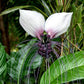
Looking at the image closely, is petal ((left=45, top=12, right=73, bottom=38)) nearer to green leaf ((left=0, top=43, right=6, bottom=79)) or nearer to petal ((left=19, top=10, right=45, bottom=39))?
petal ((left=19, top=10, right=45, bottom=39))

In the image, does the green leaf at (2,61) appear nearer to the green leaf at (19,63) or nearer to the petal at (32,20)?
the green leaf at (19,63)

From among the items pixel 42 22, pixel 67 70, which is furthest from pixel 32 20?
pixel 67 70

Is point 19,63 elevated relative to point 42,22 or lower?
lower

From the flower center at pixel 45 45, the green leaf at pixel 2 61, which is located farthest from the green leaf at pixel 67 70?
the green leaf at pixel 2 61

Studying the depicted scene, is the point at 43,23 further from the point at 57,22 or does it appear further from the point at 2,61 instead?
the point at 2,61

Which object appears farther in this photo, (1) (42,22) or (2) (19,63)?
(2) (19,63)

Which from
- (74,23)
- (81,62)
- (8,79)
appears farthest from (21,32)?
(81,62)

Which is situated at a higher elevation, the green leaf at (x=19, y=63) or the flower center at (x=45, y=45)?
the flower center at (x=45, y=45)
